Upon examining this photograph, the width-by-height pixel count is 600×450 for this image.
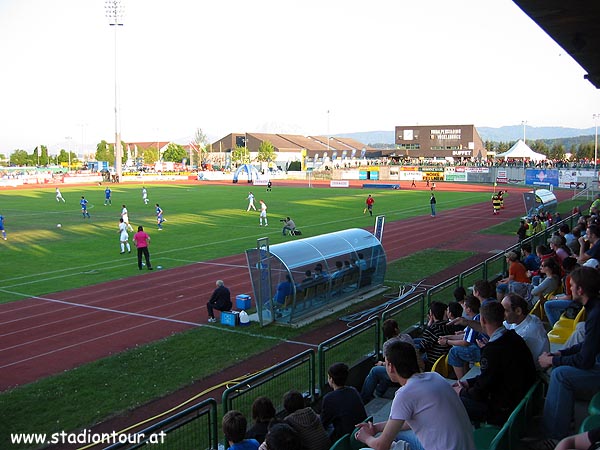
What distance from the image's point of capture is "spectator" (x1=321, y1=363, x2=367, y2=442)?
6027mm

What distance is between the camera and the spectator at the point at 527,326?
6469mm

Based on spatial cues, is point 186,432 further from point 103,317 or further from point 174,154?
point 174,154

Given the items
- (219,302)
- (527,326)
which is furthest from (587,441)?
(219,302)

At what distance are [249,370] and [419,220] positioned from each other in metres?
28.8

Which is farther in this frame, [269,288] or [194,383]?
[269,288]

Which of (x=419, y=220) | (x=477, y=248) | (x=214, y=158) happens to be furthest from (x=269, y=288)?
(x=214, y=158)

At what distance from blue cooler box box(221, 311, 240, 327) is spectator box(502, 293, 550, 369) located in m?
8.95

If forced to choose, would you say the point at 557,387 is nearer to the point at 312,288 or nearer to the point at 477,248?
the point at 312,288

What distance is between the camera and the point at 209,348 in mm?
13008

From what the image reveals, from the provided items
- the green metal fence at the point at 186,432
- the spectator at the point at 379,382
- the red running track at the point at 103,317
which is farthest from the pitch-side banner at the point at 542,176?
the green metal fence at the point at 186,432

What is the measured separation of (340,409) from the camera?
6.12m

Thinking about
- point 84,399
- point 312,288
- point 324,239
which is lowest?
point 84,399

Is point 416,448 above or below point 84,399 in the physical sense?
above

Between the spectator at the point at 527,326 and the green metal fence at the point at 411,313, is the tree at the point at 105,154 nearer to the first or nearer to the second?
the green metal fence at the point at 411,313
